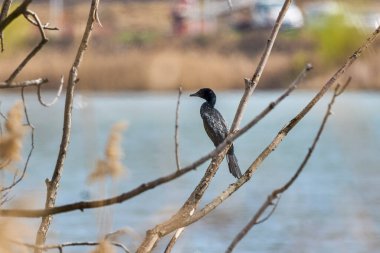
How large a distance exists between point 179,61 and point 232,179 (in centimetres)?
1776

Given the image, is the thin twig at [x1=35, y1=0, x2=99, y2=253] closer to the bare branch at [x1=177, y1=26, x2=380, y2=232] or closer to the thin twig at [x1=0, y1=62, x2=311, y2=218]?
the bare branch at [x1=177, y1=26, x2=380, y2=232]

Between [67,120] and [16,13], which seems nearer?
[16,13]

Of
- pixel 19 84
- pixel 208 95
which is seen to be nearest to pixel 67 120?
pixel 19 84

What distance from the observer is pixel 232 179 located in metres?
14.8

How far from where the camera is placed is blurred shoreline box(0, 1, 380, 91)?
97.5ft

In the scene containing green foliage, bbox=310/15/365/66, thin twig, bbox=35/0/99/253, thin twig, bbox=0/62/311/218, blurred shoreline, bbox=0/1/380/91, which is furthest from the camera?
blurred shoreline, bbox=0/1/380/91

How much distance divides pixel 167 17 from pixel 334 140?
34.1m

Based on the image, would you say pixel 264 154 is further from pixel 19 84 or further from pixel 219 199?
pixel 19 84

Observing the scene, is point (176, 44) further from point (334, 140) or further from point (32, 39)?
point (334, 140)

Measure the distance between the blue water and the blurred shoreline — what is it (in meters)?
0.67

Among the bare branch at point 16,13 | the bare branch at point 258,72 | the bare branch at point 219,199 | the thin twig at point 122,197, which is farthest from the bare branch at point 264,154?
the bare branch at point 16,13

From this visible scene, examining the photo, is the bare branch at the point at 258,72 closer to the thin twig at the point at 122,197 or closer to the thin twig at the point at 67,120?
the thin twig at the point at 67,120

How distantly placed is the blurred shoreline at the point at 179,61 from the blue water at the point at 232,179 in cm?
67

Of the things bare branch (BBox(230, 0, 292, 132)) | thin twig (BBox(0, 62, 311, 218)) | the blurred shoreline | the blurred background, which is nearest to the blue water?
the blurred background
